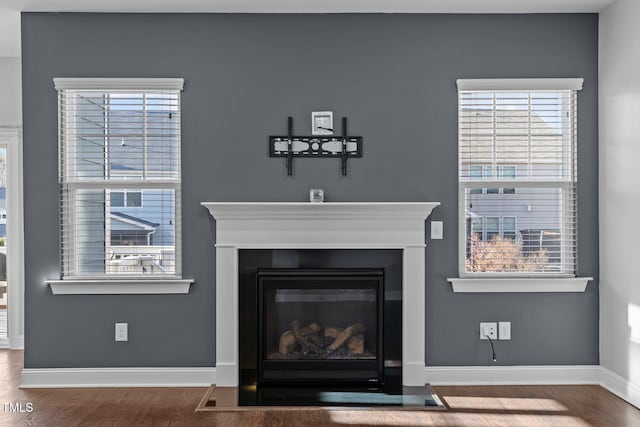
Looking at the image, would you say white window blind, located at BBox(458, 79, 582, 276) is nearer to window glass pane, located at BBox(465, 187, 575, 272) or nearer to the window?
window glass pane, located at BBox(465, 187, 575, 272)

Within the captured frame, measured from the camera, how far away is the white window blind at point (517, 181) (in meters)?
3.97

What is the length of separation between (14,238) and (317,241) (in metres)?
2.97

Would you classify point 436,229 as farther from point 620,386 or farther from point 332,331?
point 620,386

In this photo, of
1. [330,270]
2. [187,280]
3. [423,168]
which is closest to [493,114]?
[423,168]

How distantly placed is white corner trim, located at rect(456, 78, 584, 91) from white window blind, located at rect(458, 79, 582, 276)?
4 centimetres

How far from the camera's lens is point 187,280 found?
390 cm

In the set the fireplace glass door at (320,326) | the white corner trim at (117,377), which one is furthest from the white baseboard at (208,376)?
the fireplace glass door at (320,326)

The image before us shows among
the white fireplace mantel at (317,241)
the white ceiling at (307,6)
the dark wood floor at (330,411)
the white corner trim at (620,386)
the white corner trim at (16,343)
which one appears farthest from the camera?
the white corner trim at (16,343)

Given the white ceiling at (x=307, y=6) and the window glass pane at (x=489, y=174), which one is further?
the window glass pane at (x=489, y=174)

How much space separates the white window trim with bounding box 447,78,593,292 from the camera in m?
3.92

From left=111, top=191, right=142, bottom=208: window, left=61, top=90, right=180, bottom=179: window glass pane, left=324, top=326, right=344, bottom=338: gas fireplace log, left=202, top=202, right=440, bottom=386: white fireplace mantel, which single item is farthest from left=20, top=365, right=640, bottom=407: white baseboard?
left=61, top=90, right=180, bottom=179: window glass pane

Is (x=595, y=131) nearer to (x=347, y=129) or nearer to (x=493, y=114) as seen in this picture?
(x=493, y=114)

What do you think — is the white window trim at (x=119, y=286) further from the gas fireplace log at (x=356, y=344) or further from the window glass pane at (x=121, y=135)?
the gas fireplace log at (x=356, y=344)

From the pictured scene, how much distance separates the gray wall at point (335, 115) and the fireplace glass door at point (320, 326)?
0.38m
